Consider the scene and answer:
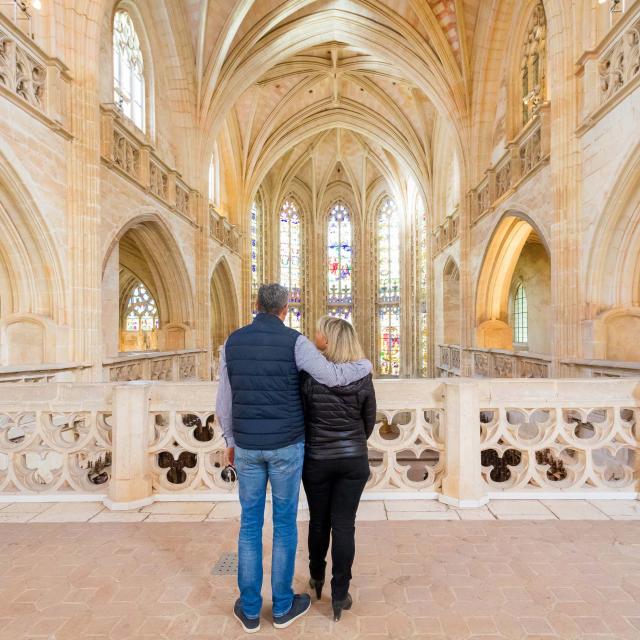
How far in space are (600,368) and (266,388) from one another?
564cm

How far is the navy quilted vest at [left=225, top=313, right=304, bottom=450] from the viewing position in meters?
2.18

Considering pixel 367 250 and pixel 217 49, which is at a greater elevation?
pixel 217 49

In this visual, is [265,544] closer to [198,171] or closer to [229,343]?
[229,343]

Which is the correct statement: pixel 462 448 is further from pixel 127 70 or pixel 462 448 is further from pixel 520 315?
pixel 520 315

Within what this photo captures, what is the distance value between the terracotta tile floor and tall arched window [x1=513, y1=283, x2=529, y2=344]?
1446 cm

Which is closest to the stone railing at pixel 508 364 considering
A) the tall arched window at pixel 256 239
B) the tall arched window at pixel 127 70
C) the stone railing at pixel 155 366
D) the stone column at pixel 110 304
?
the stone railing at pixel 155 366

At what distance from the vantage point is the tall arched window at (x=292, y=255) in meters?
27.2

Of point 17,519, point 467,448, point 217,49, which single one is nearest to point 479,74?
point 217,49

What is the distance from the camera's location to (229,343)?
7.50 ft

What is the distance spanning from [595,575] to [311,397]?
6.46 ft

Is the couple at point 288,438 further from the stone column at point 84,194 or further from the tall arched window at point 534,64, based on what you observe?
the tall arched window at point 534,64

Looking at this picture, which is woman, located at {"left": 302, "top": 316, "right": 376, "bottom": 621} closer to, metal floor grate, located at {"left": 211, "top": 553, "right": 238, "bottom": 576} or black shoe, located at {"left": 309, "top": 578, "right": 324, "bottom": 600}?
black shoe, located at {"left": 309, "top": 578, "right": 324, "bottom": 600}

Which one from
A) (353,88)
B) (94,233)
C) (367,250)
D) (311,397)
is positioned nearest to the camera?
(311,397)

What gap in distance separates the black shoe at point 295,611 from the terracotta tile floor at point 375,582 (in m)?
0.04
